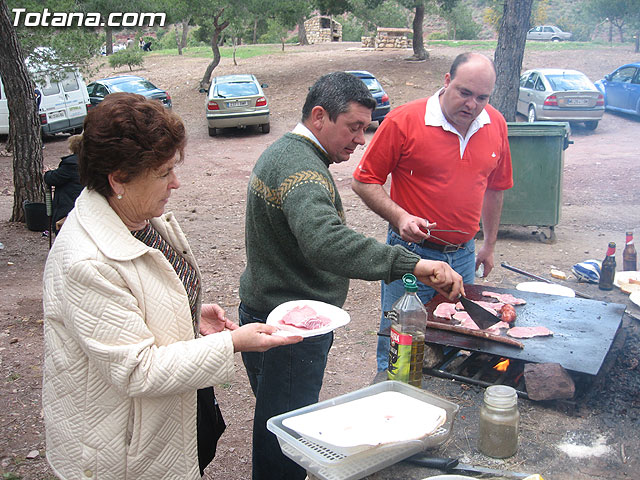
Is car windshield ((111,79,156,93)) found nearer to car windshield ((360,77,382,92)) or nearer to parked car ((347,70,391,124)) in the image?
parked car ((347,70,391,124))

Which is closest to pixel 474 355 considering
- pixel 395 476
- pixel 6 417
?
pixel 395 476

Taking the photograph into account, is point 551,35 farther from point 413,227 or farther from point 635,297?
point 413,227

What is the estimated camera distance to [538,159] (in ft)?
26.3

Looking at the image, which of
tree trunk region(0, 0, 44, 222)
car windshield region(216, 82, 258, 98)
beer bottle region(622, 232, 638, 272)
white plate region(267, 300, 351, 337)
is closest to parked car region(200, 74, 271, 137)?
car windshield region(216, 82, 258, 98)

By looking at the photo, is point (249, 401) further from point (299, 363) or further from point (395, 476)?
point (395, 476)

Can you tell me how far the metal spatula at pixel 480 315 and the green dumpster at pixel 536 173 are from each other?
5.48 metres

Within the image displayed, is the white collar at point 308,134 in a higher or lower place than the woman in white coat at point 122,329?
higher

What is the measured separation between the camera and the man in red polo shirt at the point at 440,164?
3569 millimetres

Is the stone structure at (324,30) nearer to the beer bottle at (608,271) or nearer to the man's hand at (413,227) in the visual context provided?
the beer bottle at (608,271)

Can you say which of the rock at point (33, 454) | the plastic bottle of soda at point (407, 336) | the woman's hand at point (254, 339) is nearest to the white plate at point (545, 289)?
the plastic bottle of soda at point (407, 336)

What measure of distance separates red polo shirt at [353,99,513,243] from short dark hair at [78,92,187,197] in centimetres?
185

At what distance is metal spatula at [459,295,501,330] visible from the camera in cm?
286

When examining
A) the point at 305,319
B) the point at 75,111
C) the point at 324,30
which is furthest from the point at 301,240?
the point at 324,30

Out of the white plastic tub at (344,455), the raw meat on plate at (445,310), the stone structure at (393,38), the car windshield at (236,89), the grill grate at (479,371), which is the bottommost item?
the grill grate at (479,371)
